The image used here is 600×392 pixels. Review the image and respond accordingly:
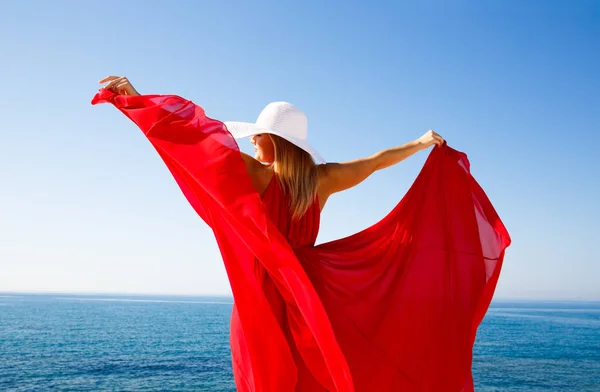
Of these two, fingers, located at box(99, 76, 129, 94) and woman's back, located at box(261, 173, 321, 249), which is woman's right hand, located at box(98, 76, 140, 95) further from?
woman's back, located at box(261, 173, 321, 249)

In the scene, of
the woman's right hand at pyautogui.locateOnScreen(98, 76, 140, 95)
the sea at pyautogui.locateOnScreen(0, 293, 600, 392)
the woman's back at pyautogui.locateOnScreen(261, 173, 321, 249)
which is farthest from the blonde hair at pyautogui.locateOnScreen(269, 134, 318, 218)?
the sea at pyautogui.locateOnScreen(0, 293, 600, 392)

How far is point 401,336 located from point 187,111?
1854 mm

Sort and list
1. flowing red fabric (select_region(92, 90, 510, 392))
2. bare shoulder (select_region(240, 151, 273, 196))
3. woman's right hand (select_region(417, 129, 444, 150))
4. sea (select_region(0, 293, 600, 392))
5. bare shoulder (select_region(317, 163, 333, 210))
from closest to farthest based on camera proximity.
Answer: flowing red fabric (select_region(92, 90, 510, 392))
bare shoulder (select_region(240, 151, 273, 196))
bare shoulder (select_region(317, 163, 333, 210))
woman's right hand (select_region(417, 129, 444, 150))
sea (select_region(0, 293, 600, 392))

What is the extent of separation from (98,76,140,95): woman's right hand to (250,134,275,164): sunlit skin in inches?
28.3

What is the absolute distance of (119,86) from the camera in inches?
119

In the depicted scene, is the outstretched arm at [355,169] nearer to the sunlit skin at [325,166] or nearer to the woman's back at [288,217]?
the sunlit skin at [325,166]

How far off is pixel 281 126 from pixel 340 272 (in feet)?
3.09

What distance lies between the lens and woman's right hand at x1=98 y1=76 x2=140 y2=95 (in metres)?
3.00

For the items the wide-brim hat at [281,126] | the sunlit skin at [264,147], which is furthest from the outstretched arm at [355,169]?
the sunlit skin at [264,147]

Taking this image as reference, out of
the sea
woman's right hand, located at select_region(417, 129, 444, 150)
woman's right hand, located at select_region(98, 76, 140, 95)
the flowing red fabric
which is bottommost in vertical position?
the sea

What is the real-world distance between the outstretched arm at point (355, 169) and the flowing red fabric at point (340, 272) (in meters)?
0.18

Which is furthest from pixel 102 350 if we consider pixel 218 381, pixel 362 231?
pixel 362 231

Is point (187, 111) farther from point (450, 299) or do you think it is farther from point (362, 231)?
point (450, 299)

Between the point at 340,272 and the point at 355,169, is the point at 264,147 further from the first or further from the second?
the point at 340,272
